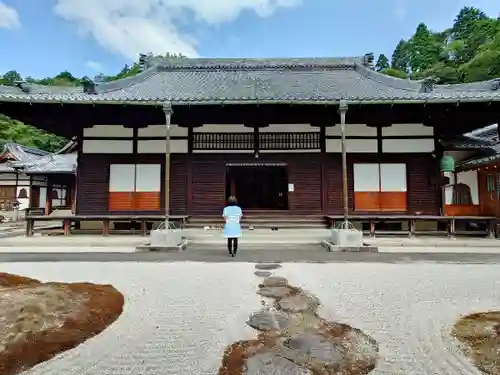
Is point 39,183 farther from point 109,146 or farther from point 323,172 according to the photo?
point 323,172

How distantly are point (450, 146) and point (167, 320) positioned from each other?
38.2 ft

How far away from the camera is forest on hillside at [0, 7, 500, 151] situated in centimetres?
3177

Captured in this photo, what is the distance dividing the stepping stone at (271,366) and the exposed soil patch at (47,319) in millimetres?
1551

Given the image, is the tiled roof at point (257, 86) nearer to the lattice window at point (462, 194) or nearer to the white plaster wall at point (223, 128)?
the white plaster wall at point (223, 128)

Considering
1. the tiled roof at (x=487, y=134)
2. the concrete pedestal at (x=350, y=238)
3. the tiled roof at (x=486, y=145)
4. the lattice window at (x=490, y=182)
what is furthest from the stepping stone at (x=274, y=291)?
the tiled roof at (x=487, y=134)

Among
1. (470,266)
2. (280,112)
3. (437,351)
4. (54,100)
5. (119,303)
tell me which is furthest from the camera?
(280,112)

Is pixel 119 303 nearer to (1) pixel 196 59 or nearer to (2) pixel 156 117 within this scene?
(2) pixel 156 117

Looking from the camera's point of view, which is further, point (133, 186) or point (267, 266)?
point (133, 186)

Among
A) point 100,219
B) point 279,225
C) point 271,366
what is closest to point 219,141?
point 279,225

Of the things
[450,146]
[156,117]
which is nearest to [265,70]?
[156,117]

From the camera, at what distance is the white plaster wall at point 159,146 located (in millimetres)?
11180

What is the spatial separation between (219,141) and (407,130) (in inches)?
270

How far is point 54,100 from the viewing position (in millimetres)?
8961

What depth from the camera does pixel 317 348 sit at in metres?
2.50
